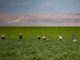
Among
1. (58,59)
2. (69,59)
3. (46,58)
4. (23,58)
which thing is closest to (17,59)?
(23,58)

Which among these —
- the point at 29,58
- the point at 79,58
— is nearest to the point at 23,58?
the point at 29,58

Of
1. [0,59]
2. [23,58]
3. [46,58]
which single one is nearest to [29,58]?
[23,58]

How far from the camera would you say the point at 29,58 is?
11.3m

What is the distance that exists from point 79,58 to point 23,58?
370 centimetres

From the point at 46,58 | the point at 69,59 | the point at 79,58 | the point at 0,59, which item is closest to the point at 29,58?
A: the point at 46,58

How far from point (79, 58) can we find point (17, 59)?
4.08 m

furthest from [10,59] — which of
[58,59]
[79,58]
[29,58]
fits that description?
[79,58]

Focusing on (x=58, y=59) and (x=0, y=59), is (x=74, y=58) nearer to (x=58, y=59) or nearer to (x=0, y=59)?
(x=58, y=59)

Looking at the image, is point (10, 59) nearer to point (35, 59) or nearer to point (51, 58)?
point (35, 59)

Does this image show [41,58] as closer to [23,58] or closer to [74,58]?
[23,58]

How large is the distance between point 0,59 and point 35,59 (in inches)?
88.3

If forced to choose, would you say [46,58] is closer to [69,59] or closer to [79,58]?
[69,59]

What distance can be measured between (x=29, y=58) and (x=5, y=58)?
158cm

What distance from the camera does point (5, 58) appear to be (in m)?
11.3
